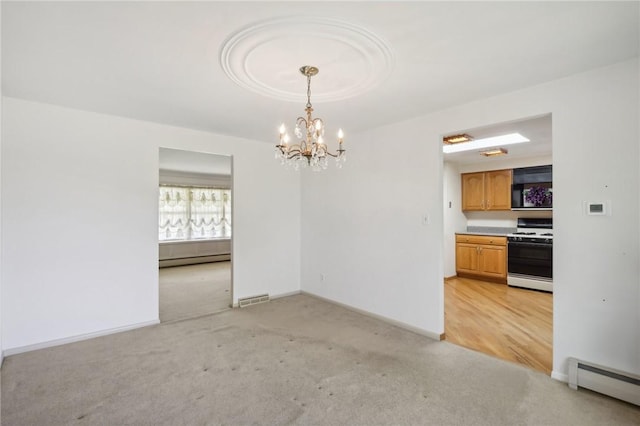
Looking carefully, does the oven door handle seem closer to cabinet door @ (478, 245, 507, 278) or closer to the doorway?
cabinet door @ (478, 245, 507, 278)

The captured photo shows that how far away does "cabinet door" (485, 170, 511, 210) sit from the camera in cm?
594

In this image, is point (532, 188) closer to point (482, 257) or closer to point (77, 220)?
point (482, 257)

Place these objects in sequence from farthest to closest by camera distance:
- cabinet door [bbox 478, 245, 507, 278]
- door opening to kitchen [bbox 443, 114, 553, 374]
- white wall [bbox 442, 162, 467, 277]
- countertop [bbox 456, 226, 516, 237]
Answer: white wall [bbox 442, 162, 467, 277] < countertop [bbox 456, 226, 516, 237] < cabinet door [bbox 478, 245, 507, 278] < door opening to kitchen [bbox 443, 114, 553, 374]

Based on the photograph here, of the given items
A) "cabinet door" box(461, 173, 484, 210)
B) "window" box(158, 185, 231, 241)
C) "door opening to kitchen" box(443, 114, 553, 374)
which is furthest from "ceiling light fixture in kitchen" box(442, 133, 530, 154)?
"window" box(158, 185, 231, 241)

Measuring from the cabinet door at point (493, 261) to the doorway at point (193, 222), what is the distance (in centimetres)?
500

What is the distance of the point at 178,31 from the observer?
1.89 metres

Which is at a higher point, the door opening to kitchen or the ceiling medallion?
A: the ceiling medallion

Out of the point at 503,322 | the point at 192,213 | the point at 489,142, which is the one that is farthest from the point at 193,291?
the point at 489,142

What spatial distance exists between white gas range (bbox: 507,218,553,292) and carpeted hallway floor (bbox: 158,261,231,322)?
5.01m

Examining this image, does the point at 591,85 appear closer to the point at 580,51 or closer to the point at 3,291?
the point at 580,51

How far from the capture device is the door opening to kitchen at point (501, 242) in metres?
3.51

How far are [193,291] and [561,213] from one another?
535 centimetres

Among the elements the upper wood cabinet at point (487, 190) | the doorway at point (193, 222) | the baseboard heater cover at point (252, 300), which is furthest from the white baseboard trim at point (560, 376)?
the doorway at point (193, 222)

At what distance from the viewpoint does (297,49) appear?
2.07m
